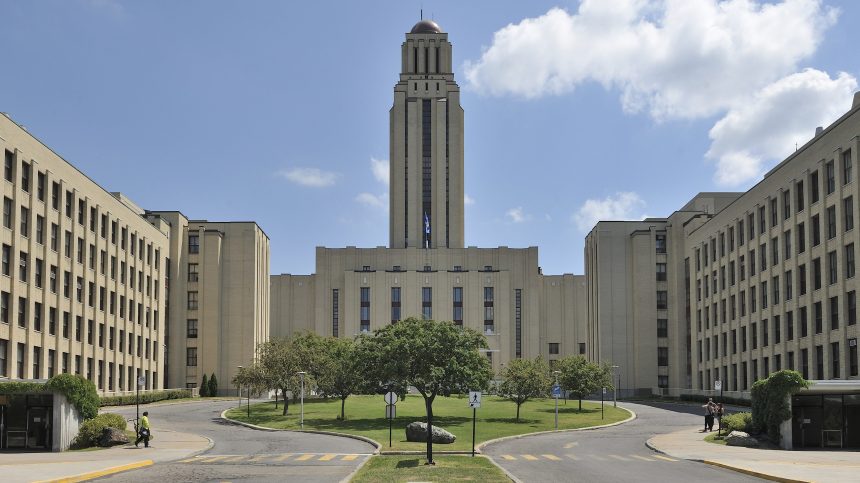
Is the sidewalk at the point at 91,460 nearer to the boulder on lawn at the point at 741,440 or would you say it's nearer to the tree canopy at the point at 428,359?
the tree canopy at the point at 428,359

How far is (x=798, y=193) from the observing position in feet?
222

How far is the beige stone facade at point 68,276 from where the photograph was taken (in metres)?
60.2

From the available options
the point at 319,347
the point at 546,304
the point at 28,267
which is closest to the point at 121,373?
the point at 319,347

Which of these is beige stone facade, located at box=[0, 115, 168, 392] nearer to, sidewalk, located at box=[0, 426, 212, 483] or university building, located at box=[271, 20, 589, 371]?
sidewalk, located at box=[0, 426, 212, 483]

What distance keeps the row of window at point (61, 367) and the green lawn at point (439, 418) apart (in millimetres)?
12102

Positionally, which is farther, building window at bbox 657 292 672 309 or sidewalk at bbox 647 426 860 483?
building window at bbox 657 292 672 309

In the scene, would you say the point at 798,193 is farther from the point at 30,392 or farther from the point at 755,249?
the point at 30,392

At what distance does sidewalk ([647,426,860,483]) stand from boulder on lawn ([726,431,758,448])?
696 mm

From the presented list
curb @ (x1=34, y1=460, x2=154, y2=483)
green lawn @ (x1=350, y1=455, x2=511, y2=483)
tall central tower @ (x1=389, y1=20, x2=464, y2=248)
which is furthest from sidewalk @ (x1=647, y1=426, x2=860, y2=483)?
tall central tower @ (x1=389, y1=20, x2=464, y2=248)

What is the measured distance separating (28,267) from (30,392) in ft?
71.8

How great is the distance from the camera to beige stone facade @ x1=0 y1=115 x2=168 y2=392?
2368 inches

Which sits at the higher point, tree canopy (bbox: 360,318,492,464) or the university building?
the university building

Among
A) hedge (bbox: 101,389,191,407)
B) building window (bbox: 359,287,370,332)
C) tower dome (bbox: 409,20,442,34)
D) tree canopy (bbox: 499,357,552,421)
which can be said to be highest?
tower dome (bbox: 409,20,442,34)

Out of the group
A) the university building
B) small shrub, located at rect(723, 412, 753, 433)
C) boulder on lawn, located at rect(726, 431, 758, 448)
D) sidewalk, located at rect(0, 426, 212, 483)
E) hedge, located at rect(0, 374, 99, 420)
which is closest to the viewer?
sidewalk, located at rect(0, 426, 212, 483)
